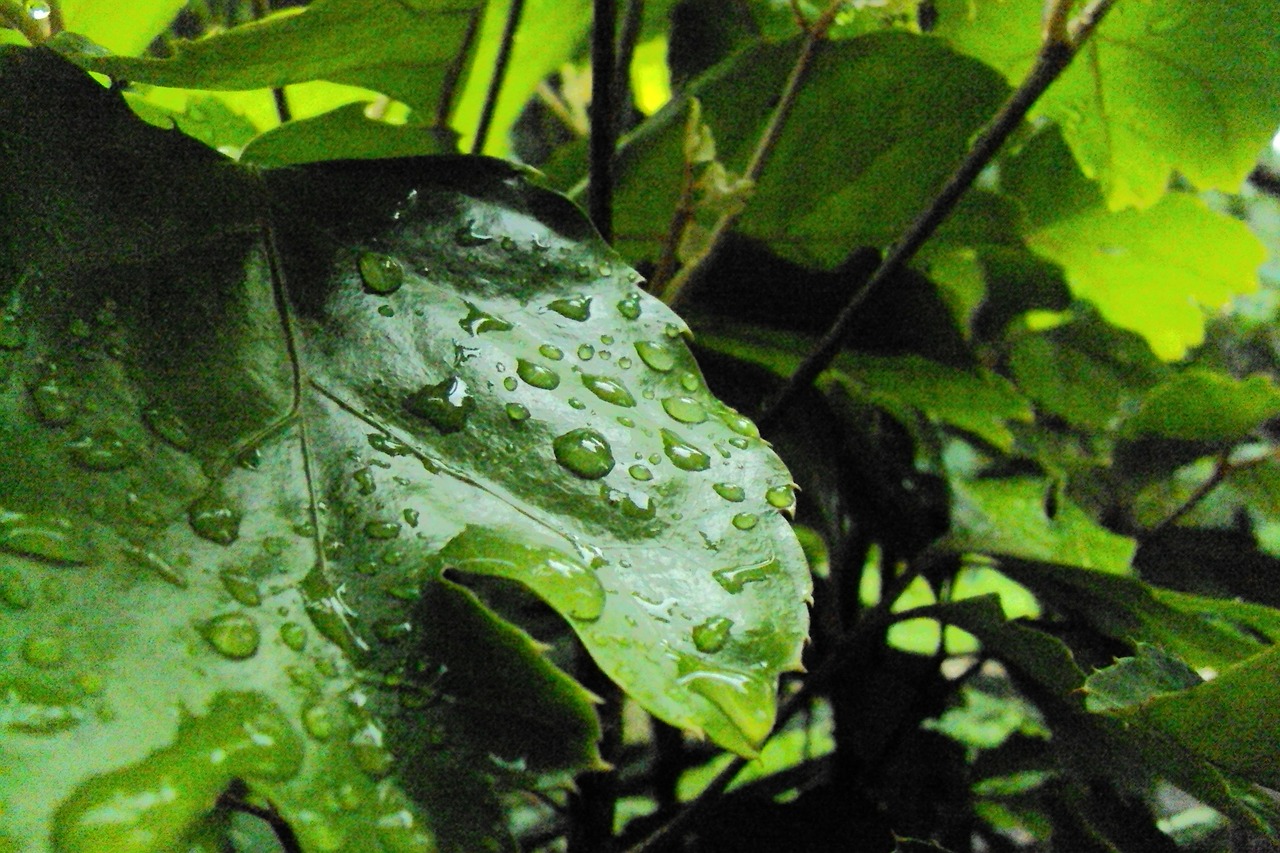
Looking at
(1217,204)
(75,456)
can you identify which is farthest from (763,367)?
(1217,204)

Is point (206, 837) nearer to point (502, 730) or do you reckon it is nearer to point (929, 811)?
point (502, 730)

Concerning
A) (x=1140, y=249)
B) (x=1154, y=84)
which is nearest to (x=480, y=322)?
(x=1154, y=84)

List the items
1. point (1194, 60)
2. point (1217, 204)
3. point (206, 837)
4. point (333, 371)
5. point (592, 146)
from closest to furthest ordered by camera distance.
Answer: point (206, 837) < point (333, 371) < point (592, 146) < point (1194, 60) < point (1217, 204)

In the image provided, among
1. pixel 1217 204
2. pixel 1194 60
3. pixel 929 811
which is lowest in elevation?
pixel 929 811

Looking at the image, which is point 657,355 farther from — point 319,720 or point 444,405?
point 319,720

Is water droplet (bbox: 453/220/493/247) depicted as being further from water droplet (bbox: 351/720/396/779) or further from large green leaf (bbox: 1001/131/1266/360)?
large green leaf (bbox: 1001/131/1266/360)

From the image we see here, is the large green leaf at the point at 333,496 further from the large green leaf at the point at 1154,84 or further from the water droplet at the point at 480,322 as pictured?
the large green leaf at the point at 1154,84
